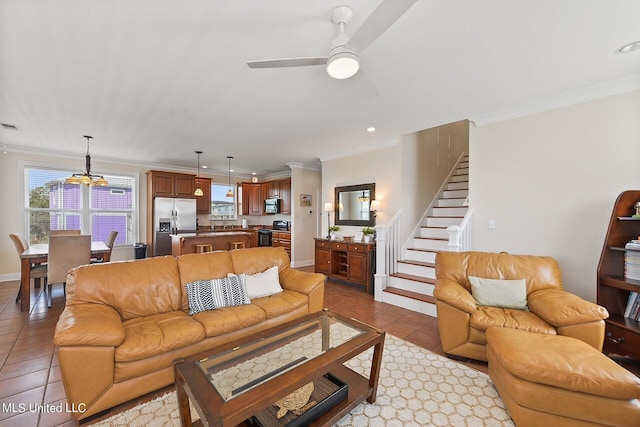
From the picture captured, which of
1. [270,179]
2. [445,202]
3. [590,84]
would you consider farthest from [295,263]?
[590,84]

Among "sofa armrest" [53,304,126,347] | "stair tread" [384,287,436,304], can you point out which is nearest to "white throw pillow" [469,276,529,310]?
"stair tread" [384,287,436,304]

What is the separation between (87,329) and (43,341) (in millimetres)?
1779

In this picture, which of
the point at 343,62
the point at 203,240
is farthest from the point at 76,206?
the point at 343,62

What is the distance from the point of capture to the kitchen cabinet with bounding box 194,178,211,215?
734 centimetres

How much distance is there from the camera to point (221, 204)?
27.0ft

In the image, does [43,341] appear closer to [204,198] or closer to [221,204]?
[204,198]

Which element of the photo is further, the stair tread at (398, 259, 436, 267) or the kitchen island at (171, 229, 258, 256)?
the kitchen island at (171, 229, 258, 256)

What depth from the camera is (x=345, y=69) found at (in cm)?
172

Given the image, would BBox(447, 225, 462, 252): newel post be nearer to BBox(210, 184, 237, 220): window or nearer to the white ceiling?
the white ceiling

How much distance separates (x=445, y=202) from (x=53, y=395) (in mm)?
5955

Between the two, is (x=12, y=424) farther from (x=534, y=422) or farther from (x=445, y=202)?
(x=445, y=202)

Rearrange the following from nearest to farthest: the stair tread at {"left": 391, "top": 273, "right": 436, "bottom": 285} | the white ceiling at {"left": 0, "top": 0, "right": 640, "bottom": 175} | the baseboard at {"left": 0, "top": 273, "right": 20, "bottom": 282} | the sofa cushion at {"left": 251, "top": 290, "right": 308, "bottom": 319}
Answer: the white ceiling at {"left": 0, "top": 0, "right": 640, "bottom": 175}, the sofa cushion at {"left": 251, "top": 290, "right": 308, "bottom": 319}, the stair tread at {"left": 391, "top": 273, "right": 436, "bottom": 285}, the baseboard at {"left": 0, "top": 273, "right": 20, "bottom": 282}

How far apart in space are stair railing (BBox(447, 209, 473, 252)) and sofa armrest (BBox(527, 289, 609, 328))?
1.03 metres

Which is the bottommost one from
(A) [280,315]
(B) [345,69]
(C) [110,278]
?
(A) [280,315]
